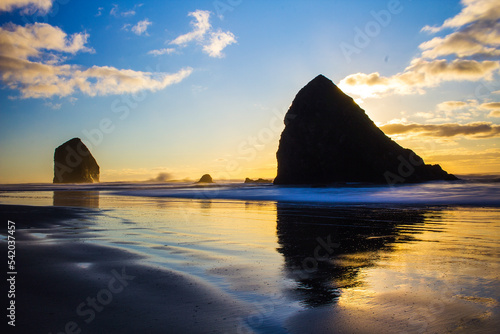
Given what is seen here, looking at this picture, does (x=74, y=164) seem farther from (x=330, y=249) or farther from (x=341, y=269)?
(x=341, y=269)

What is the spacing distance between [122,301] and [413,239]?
291 inches

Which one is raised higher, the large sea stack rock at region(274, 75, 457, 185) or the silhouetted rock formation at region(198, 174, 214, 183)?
the large sea stack rock at region(274, 75, 457, 185)

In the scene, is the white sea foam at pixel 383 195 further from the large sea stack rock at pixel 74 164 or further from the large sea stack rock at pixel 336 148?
the large sea stack rock at pixel 74 164

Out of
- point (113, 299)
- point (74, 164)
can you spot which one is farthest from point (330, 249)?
point (74, 164)

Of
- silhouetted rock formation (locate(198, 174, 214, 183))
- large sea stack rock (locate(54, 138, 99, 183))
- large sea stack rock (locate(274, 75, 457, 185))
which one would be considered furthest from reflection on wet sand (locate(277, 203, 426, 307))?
large sea stack rock (locate(54, 138, 99, 183))

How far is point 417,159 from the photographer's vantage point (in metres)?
61.8

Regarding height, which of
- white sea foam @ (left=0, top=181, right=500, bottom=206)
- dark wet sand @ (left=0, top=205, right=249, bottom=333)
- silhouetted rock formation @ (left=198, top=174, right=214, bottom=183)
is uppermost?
silhouetted rock formation @ (left=198, top=174, right=214, bottom=183)

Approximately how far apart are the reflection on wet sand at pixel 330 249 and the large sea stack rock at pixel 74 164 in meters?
170

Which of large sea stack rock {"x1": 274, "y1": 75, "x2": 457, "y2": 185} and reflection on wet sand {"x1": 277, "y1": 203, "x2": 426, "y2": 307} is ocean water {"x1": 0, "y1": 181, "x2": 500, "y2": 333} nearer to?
reflection on wet sand {"x1": 277, "y1": 203, "x2": 426, "y2": 307}

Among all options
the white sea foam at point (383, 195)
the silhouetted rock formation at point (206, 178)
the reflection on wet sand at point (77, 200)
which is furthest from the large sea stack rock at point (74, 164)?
the reflection on wet sand at point (77, 200)

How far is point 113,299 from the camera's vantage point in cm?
406

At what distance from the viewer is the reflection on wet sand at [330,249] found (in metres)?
4.63

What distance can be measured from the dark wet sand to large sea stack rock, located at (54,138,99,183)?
172 meters

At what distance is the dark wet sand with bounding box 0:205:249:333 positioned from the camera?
10.8 ft
